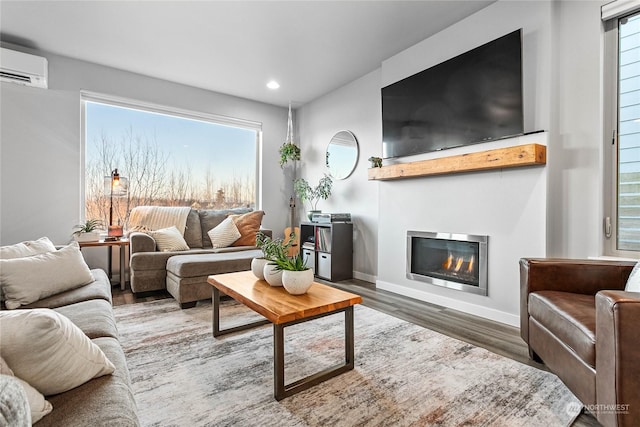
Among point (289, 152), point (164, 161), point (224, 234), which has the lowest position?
point (224, 234)

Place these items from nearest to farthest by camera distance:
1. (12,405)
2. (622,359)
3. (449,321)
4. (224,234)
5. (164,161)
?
(12,405) → (622,359) → (449,321) → (224,234) → (164,161)

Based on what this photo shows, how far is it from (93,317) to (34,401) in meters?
0.87

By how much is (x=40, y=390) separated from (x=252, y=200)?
14.3 ft

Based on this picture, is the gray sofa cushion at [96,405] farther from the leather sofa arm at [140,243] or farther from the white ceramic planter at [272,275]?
the leather sofa arm at [140,243]

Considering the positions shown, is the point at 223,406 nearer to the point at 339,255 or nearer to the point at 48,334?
the point at 48,334

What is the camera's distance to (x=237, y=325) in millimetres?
2494

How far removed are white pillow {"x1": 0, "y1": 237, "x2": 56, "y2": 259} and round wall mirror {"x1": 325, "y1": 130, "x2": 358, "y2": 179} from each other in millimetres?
3243

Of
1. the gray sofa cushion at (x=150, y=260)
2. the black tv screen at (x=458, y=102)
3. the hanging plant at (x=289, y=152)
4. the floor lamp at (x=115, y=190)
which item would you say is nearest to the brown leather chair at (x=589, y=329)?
the black tv screen at (x=458, y=102)

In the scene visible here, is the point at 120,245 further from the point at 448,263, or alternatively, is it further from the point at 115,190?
the point at 448,263

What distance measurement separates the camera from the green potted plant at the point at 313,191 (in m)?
4.58

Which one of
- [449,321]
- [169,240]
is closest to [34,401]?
[449,321]

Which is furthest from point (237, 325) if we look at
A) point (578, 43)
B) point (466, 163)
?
point (578, 43)

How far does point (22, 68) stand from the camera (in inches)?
126

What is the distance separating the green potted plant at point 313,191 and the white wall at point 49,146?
91.9 inches
